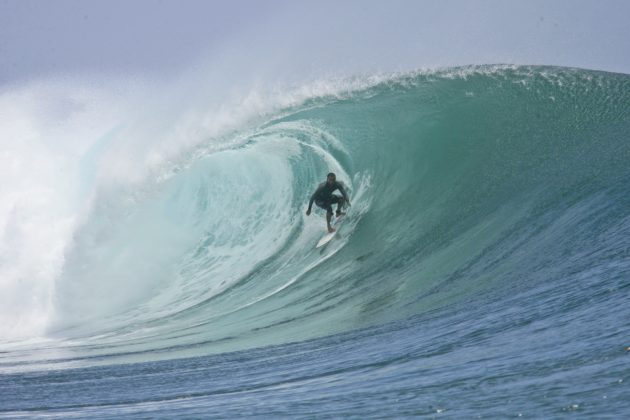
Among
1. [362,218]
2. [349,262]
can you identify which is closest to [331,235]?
[362,218]

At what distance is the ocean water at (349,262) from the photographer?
145 inches

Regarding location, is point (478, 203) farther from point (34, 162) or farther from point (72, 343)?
point (34, 162)

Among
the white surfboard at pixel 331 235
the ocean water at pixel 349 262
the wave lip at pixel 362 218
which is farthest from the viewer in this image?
the white surfboard at pixel 331 235

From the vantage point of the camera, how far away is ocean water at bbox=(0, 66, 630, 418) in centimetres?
369

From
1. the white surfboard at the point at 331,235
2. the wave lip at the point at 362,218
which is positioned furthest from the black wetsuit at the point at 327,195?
the wave lip at the point at 362,218

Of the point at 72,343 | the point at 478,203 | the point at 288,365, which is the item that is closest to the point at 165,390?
the point at 288,365

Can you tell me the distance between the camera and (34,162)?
21750 millimetres

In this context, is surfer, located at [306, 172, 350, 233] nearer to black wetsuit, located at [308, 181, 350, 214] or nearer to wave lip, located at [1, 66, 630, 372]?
black wetsuit, located at [308, 181, 350, 214]

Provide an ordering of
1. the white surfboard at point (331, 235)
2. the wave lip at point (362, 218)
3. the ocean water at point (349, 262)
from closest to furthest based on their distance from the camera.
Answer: the ocean water at point (349, 262) → the wave lip at point (362, 218) → the white surfboard at point (331, 235)

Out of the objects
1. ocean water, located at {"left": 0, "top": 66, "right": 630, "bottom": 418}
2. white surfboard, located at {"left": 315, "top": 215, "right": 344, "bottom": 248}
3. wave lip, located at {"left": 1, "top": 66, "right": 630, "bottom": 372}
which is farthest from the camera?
white surfboard, located at {"left": 315, "top": 215, "right": 344, "bottom": 248}

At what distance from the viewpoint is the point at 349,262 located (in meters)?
9.74

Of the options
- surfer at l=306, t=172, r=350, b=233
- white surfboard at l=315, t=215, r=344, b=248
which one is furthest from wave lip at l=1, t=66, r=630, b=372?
surfer at l=306, t=172, r=350, b=233

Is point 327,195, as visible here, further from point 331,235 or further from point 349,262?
point 349,262

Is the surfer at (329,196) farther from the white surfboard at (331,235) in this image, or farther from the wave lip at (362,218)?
the wave lip at (362,218)
